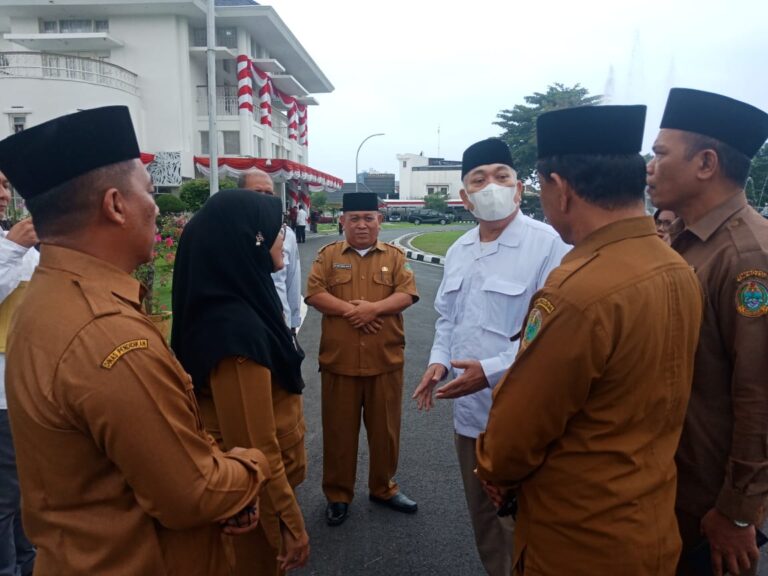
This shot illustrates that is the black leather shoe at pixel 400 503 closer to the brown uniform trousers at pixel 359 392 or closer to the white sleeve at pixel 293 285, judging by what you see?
the brown uniform trousers at pixel 359 392

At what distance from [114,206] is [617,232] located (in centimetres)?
133

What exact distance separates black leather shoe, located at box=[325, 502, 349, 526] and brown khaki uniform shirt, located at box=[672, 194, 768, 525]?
6.42 feet

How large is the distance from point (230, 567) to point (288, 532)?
257mm

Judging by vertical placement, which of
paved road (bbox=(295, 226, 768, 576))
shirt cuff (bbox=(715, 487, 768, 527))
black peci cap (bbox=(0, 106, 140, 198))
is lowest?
paved road (bbox=(295, 226, 768, 576))

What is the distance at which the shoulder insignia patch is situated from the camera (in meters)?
1.14

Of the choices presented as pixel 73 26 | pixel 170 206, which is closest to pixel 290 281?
pixel 170 206

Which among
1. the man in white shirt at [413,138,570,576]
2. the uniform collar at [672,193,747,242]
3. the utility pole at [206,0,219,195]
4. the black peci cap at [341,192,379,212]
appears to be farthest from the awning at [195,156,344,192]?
the uniform collar at [672,193,747,242]

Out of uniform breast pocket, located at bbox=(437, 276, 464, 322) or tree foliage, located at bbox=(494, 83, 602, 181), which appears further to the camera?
tree foliage, located at bbox=(494, 83, 602, 181)

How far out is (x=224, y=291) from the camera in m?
1.74

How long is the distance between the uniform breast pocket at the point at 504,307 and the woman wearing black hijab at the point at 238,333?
1.05 meters

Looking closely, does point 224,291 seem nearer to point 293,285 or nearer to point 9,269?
point 9,269

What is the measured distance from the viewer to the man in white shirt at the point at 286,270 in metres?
4.11

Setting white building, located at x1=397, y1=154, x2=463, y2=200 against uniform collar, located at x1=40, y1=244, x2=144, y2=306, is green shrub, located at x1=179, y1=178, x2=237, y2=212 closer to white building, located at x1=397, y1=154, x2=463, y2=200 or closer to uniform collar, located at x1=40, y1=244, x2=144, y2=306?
uniform collar, located at x1=40, y1=244, x2=144, y2=306

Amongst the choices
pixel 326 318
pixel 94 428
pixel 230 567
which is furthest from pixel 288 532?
pixel 326 318
